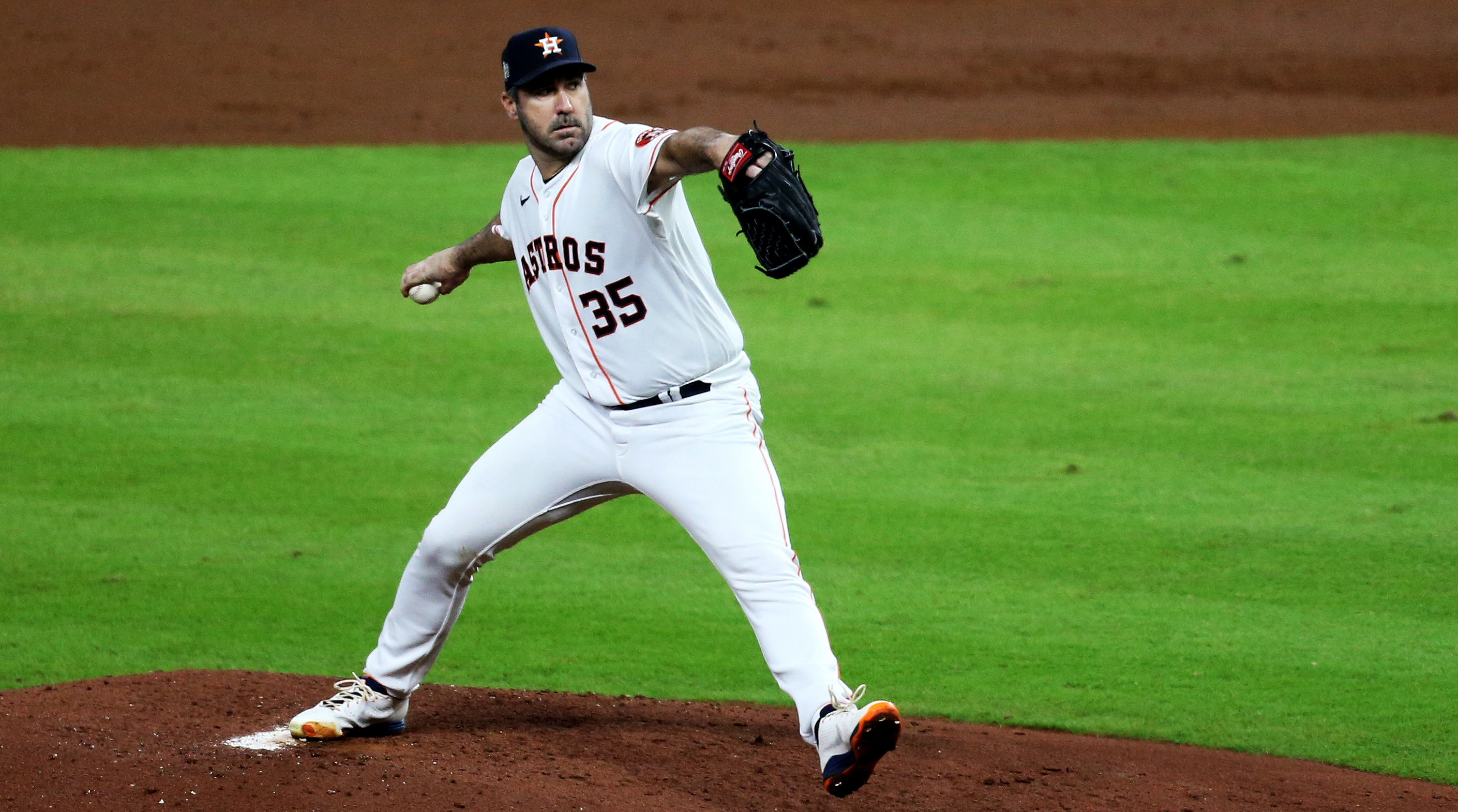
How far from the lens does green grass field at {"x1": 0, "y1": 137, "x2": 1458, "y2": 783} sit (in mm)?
5059

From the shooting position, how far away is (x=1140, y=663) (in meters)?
4.99

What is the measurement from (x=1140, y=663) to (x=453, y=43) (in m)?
13.0

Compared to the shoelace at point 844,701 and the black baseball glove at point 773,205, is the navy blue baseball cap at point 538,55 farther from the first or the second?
the shoelace at point 844,701

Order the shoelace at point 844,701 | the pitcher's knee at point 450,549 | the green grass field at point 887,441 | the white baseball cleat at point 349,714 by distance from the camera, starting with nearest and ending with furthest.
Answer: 1. the shoelace at point 844,701
2. the pitcher's knee at point 450,549
3. the white baseball cleat at point 349,714
4. the green grass field at point 887,441

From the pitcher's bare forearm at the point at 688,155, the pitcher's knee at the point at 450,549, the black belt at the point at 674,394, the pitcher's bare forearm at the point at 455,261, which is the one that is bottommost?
the pitcher's knee at the point at 450,549

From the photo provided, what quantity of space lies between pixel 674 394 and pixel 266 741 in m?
1.42

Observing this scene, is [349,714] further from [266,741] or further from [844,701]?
[844,701]

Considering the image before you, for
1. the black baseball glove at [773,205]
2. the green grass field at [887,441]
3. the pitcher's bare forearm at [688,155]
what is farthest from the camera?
the green grass field at [887,441]

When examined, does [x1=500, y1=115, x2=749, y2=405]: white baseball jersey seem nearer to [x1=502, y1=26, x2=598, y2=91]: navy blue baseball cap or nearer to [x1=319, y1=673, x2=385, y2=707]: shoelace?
[x1=502, y1=26, x2=598, y2=91]: navy blue baseball cap

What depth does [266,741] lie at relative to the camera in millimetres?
4004

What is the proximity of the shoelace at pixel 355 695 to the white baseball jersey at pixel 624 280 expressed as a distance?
0.98m

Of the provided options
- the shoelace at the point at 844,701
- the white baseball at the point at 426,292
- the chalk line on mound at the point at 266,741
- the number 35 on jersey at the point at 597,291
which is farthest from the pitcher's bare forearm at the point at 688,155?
the chalk line on mound at the point at 266,741

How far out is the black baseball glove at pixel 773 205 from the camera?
3096mm

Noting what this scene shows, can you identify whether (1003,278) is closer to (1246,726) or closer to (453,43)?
(1246,726)
